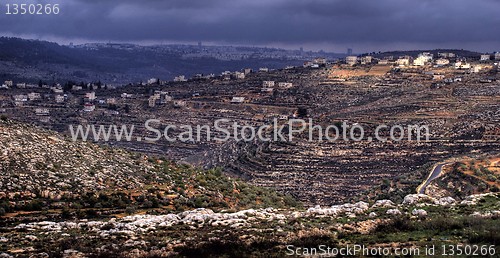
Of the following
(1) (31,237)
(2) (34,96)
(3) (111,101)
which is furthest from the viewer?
(2) (34,96)

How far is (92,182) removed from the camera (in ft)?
73.0

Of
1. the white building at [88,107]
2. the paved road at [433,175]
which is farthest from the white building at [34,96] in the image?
the paved road at [433,175]

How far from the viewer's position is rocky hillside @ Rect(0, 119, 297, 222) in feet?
66.8

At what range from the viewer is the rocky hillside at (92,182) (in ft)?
66.8

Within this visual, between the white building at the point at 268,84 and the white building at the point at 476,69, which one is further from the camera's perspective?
the white building at the point at 268,84

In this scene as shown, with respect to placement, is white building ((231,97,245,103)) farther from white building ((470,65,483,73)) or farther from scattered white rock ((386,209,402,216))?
scattered white rock ((386,209,402,216))

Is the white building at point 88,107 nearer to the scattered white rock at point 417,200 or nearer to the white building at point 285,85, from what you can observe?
the white building at point 285,85

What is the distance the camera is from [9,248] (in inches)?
579

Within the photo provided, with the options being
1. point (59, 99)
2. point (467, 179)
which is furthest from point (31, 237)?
point (59, 99)

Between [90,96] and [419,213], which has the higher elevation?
[419,213]

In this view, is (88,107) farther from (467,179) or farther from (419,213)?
(419,213)

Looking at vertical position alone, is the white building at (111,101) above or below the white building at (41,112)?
above

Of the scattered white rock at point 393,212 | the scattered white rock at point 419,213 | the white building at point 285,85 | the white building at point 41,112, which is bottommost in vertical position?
the white building at point 41,112

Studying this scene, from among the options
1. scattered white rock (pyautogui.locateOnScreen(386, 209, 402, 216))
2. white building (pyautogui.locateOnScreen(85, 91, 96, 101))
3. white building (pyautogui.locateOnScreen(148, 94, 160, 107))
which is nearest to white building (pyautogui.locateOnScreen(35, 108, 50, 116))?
white building (pyautogui.locateOnScreen(85, 91, 96, 101))
